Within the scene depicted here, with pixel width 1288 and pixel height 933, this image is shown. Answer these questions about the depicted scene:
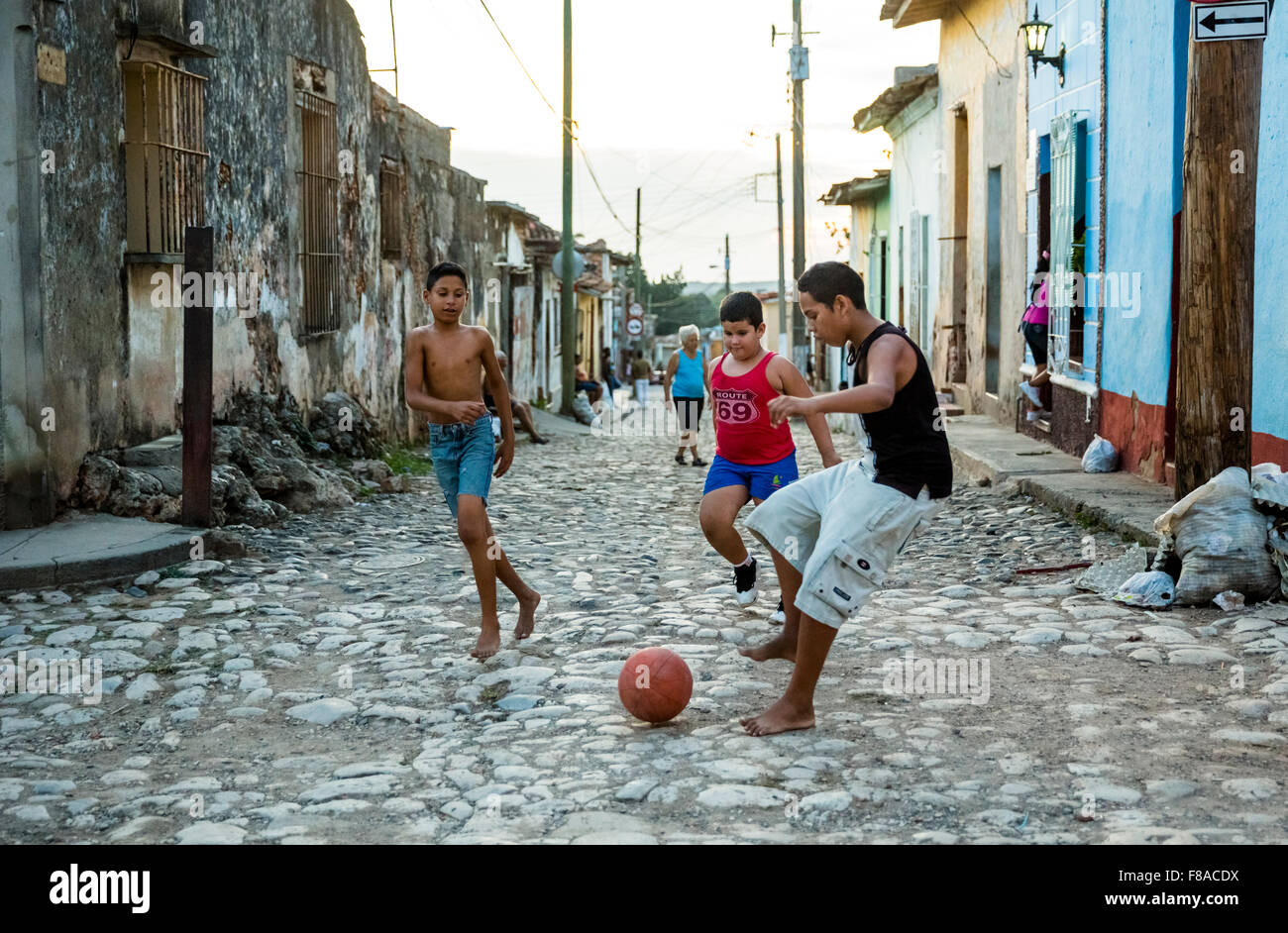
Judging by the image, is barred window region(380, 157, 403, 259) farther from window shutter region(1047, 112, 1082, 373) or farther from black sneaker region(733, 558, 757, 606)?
black sneaker region(733, 558, 757, 606)

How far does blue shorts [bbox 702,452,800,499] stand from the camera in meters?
6.01

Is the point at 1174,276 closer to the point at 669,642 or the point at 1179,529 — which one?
the point at 1179,529

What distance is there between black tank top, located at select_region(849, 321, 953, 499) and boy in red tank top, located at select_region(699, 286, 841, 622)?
148 cm

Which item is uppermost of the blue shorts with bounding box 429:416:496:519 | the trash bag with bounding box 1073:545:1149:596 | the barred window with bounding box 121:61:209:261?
the barred window with bounding box 121:61:209:261

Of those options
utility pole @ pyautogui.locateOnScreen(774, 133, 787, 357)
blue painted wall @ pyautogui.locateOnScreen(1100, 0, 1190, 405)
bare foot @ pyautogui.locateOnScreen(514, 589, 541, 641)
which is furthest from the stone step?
utility pole @ pyautogui.locateOnScreen(774, 133, 787, 357)

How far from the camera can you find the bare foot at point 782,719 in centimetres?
438

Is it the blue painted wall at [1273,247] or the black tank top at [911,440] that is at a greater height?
the blue painted wall at [1273,247]

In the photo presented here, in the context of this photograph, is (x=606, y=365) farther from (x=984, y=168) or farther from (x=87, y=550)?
(x=87, y=550)

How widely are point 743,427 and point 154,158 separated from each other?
15.6 feet

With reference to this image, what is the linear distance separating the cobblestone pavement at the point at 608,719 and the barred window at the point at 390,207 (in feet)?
26.5

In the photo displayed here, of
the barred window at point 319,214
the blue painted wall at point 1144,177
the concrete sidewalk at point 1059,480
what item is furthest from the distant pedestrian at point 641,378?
the blue painted wall at point 1144,177

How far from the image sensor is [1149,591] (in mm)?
6207

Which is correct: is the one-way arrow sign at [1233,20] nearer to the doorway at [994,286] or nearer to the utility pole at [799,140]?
the doorway at [994,286]

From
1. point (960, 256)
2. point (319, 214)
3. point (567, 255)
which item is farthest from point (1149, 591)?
point (567, 255)
